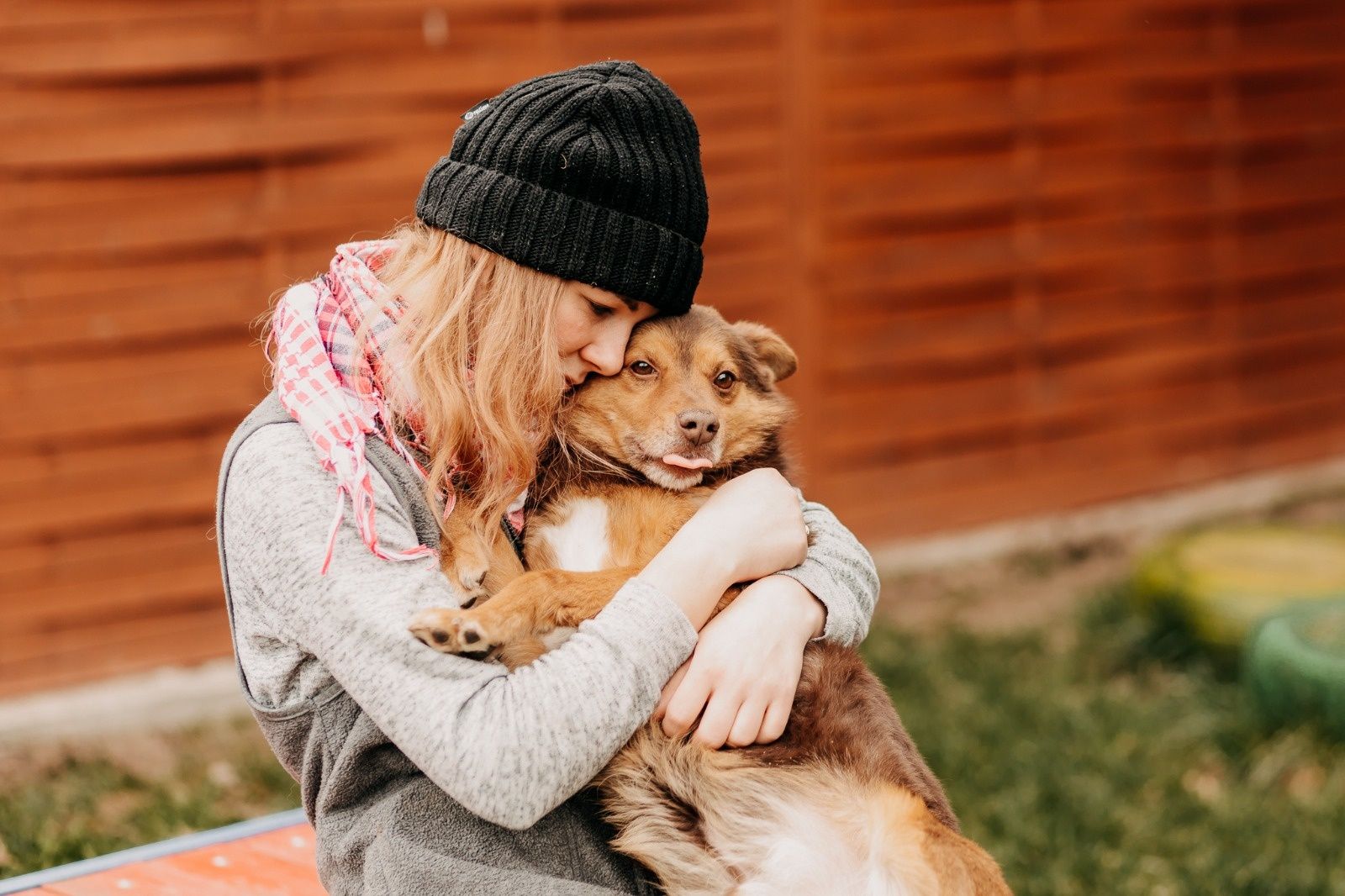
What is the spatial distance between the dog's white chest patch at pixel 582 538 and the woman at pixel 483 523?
226mm

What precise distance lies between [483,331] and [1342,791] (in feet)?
12.2

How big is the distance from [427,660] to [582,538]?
761 mm

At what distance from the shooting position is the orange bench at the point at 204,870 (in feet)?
9.68

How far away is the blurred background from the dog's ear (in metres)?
1.93

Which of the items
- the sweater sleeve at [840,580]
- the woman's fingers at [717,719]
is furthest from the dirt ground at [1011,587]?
the woman's fingers at [717,719]

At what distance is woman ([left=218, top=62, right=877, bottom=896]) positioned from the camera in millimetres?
2039

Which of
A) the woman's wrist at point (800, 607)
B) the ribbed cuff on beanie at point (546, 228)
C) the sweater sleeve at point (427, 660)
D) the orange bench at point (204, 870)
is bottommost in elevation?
the orange bench at point (204, 870)

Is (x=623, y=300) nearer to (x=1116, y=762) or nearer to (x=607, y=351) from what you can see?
(x=607, y=351)

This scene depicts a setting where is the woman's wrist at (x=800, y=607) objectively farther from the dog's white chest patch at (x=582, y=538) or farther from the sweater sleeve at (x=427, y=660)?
the dog's white chest patch at (x=582, y=538)

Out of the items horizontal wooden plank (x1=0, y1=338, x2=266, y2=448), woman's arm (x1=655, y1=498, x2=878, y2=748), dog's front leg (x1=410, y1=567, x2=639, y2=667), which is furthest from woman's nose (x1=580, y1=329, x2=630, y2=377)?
horizontal wooden plank (x1=0, y1=338, x2=266, y2=448)

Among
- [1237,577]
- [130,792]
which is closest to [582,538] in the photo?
[130,792]

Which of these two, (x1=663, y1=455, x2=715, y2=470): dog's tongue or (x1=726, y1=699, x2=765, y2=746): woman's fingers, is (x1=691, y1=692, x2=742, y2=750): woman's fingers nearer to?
(x1=726, y1=699, x2=765, y2=746): woman's fingers

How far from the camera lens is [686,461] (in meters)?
2.89

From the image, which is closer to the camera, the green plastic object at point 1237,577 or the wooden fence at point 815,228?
the wooden fence at point 815,228
